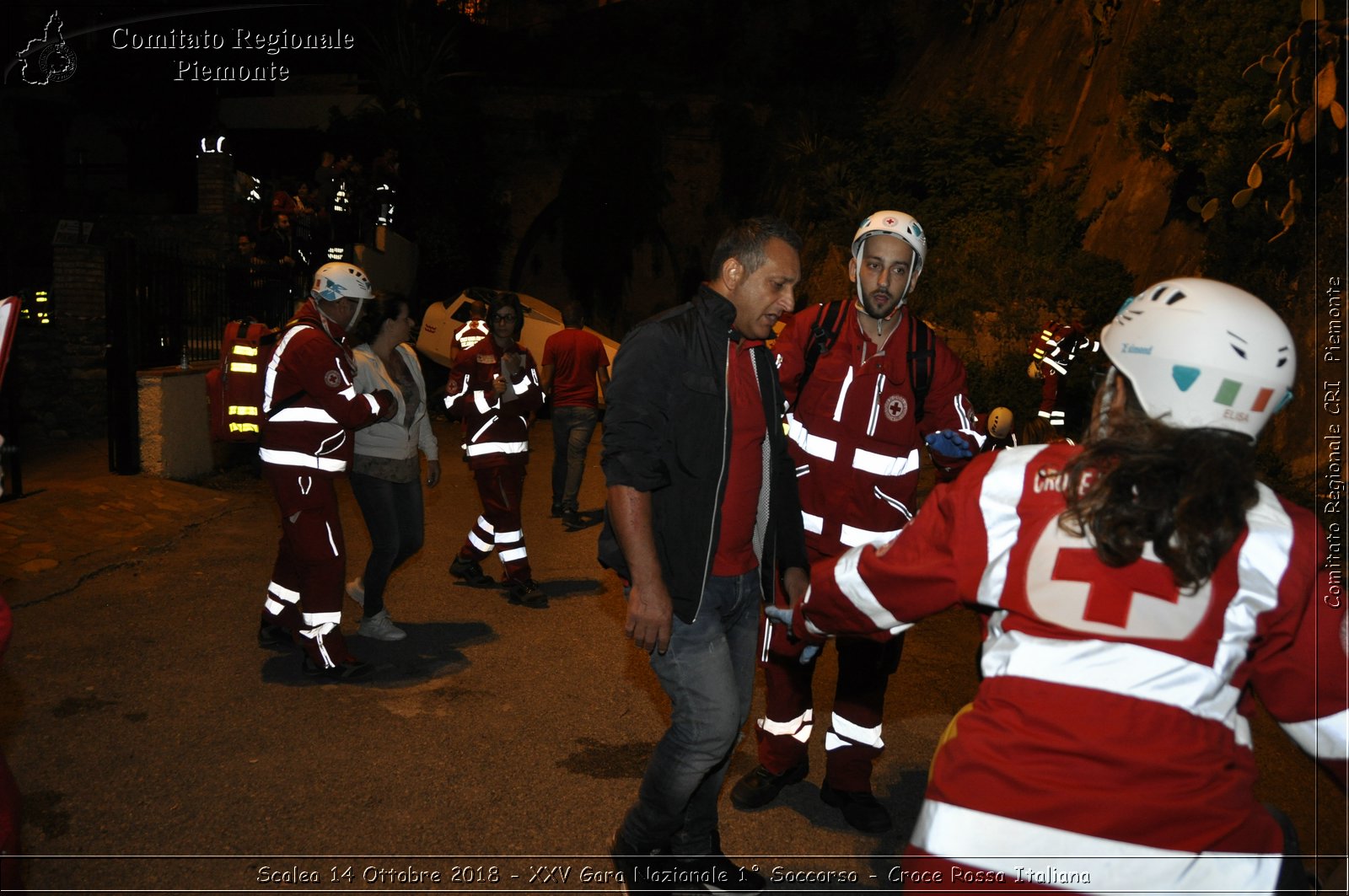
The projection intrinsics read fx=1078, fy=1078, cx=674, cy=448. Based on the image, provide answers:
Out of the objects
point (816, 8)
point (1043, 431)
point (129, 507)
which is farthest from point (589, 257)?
point (129, 507)

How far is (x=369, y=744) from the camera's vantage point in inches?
201

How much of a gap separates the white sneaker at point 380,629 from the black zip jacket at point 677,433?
3539 mm

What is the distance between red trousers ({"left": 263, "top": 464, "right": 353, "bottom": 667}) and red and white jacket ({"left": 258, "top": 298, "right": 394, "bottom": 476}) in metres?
0.09

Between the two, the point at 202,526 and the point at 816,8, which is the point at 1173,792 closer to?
the point at 202,526

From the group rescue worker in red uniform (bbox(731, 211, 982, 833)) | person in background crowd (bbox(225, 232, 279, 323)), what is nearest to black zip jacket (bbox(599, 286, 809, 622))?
rescue worker in red uniform (bbox(731, 211, 982, 833))

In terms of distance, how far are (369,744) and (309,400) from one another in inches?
74.3

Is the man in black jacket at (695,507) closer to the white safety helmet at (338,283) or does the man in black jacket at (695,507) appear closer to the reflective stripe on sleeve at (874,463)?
the reflective stripe on sleeve at (874,463)

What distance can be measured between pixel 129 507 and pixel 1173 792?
10050 millimetres

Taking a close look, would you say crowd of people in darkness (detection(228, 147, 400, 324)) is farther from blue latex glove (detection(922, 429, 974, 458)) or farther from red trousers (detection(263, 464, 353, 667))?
blue latex glove (detection(922, 429, 974, 458))

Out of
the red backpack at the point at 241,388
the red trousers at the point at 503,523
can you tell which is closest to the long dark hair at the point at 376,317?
the red backpack at the point at 241,388

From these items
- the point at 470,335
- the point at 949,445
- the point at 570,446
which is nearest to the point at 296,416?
the point at 470,335

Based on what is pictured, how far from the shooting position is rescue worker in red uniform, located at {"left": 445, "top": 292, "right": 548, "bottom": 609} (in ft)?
25.6

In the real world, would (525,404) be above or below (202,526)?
above

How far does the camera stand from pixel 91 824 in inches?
168
